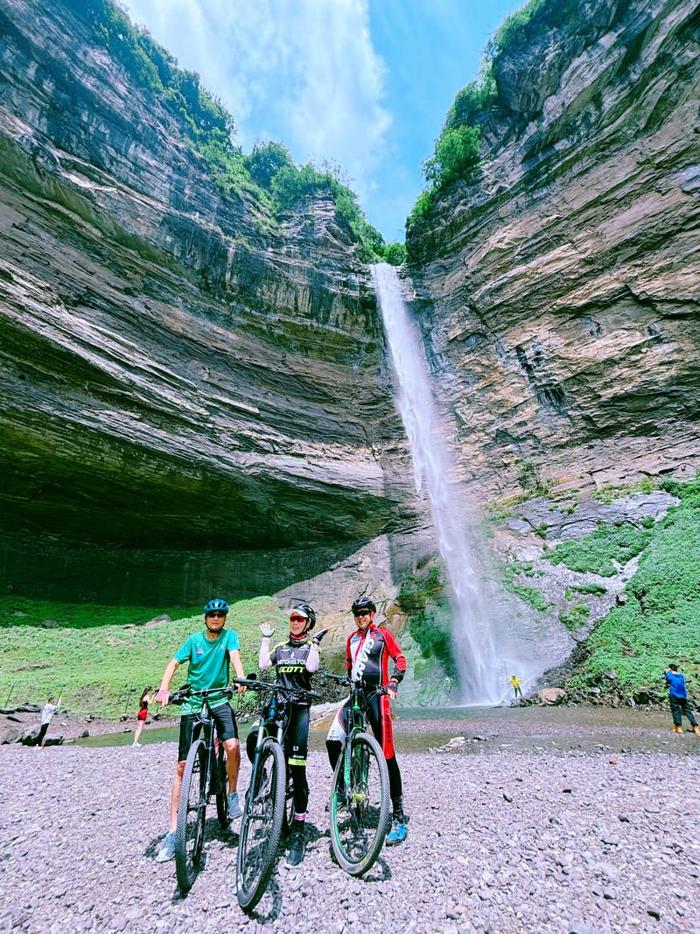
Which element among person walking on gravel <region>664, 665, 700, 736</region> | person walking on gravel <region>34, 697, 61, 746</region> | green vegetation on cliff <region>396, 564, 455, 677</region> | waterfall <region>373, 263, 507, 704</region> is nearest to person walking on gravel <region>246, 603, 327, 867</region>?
person walking on gravel <region>664, 665, 700, 736</region>

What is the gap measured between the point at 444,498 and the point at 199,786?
762 inches

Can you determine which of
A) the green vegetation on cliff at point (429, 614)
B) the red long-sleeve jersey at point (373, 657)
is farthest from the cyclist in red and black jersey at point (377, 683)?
the green vegetation on cliff at point (429, 614)

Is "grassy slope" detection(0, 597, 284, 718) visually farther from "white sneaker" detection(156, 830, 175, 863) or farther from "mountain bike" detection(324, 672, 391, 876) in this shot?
"mountain bike" detection(324, 672, 391, 876)

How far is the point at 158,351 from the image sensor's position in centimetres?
1809

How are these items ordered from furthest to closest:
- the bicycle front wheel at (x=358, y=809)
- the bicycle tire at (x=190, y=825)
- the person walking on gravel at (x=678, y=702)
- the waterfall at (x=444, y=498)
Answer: the waterfall at (x=444, y=498) < the person walking on gravel at (x=678, y=702) < the bicycle front wheel at (x=358, y=809) < the bicycle tire at (x=190, y=825)

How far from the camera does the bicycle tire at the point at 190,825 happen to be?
2.60 metres

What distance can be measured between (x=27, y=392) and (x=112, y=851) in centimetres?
1592

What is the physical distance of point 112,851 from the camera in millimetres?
3369

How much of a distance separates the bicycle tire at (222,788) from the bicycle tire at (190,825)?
0.62 feet

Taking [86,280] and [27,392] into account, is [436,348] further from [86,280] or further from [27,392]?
[27,392]

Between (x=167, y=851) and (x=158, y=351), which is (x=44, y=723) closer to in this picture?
(x=167, y=851)

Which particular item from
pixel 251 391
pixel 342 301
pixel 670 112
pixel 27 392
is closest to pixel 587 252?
pixel 670 112

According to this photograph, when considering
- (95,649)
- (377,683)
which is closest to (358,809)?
(377,683)

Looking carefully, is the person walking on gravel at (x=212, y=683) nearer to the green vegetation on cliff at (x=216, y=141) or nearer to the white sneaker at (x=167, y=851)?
the white sneaker at (x=167, y=851)
